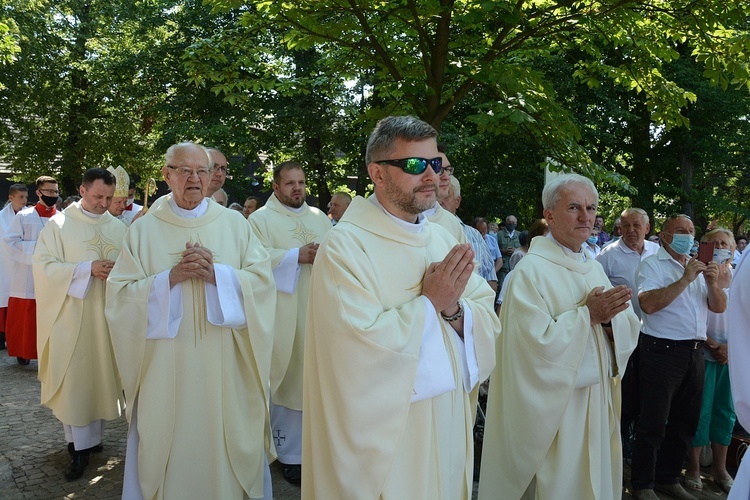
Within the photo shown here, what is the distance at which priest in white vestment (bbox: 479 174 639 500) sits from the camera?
380 centimetres

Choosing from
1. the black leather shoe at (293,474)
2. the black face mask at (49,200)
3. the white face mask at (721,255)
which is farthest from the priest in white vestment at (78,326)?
the white face mask at (721,255)

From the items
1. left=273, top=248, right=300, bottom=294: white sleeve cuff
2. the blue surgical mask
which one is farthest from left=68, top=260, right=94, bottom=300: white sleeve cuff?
the blue surgical mask

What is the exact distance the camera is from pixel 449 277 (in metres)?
2.75

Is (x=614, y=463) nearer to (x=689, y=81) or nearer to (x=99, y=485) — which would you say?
(x=99, y=485)

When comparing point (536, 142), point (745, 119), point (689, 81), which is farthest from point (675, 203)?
point (536, 142)

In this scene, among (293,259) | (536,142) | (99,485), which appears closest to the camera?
(99,485)

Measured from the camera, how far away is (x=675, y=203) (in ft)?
65.4

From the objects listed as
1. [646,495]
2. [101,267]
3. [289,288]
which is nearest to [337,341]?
[289,288]

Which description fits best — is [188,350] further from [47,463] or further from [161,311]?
[47,463]

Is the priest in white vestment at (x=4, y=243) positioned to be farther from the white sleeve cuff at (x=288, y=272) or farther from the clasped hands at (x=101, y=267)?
the white sleeve cuff at (x=288, y=272)

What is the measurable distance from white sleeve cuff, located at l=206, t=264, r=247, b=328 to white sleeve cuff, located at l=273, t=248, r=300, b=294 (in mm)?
1160

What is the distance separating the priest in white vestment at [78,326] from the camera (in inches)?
198

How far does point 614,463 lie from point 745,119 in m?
17.9

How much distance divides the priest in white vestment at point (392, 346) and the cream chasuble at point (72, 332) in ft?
9.43
